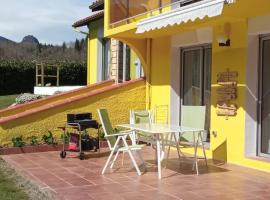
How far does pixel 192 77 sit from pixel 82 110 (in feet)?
14.8

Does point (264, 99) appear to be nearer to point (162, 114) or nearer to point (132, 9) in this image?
point (162, 114)

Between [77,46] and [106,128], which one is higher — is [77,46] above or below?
above

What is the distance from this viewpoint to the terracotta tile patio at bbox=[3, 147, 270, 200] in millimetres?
9930

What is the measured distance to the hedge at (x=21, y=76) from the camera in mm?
48906

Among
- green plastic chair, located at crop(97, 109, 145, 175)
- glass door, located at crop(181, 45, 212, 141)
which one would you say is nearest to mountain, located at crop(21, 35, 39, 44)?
glass door, located at crop(181, 45, 212, 141)

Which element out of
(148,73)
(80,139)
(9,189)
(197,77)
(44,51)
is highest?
(44,51)

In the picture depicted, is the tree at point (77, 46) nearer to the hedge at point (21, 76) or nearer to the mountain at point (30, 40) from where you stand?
the mountain at point (30, 40)

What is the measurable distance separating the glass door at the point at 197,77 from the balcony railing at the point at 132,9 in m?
1.79

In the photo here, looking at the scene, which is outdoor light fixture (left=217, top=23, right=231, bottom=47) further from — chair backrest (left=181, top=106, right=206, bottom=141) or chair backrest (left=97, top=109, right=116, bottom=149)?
chair backrest (left=97, top=109, right=116, bottom=149)

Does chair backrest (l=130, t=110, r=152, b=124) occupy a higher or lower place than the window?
lower

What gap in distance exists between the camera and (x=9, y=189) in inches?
421

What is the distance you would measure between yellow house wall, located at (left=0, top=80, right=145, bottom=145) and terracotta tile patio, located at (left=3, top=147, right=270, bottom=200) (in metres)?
2.23

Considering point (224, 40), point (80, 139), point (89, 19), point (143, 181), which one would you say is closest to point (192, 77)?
point (224, 40)

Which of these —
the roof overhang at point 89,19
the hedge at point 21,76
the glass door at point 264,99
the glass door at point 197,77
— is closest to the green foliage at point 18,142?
the glass door at point 197,77
